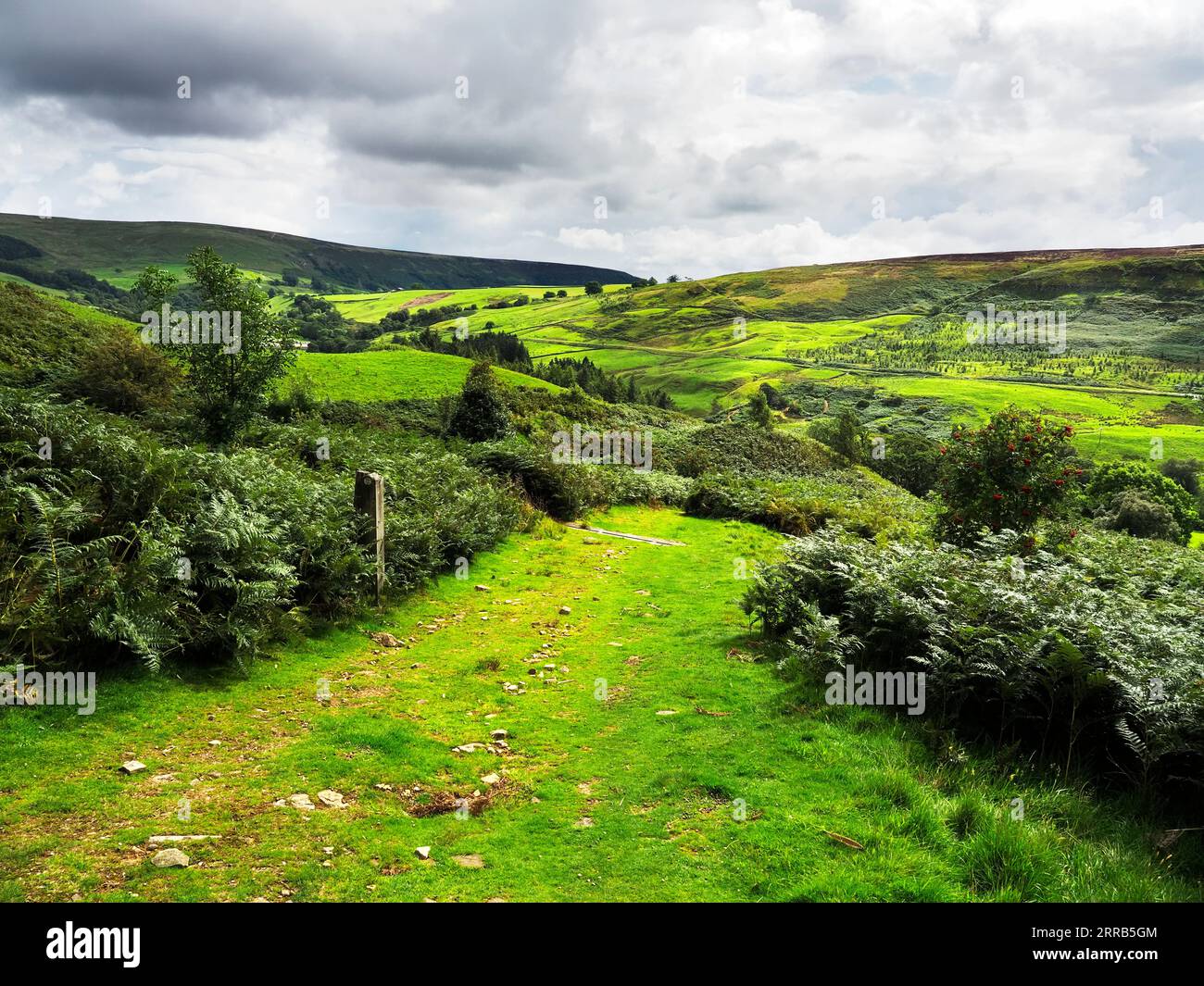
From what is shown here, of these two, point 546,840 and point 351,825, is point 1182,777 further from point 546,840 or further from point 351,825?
point 351,825

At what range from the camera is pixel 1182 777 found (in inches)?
224

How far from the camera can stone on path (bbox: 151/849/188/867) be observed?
5055 millimetres

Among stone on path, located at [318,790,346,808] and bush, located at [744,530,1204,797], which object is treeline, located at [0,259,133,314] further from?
bush, located at [744,530,1204,797]

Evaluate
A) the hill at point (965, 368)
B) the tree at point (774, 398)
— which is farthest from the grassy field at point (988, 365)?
the tree at point (774, 398)

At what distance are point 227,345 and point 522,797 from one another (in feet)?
78.6

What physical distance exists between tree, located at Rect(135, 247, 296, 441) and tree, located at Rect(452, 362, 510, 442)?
12992mm

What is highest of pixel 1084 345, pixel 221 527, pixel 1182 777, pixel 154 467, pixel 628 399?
pixel 1084 345

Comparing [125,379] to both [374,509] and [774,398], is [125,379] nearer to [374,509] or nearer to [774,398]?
Answer: [374,509]

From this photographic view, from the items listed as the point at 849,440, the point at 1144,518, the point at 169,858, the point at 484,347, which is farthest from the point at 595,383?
the point at 169,858

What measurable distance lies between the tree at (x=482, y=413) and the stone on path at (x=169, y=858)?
109 ft

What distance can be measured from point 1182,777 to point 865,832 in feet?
9.04

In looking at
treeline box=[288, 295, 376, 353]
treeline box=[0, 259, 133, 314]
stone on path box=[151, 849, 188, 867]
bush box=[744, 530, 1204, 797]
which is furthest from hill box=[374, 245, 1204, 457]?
stone on path box=[151, 849, 188, 867]

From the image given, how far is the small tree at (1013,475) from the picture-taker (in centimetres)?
1569
